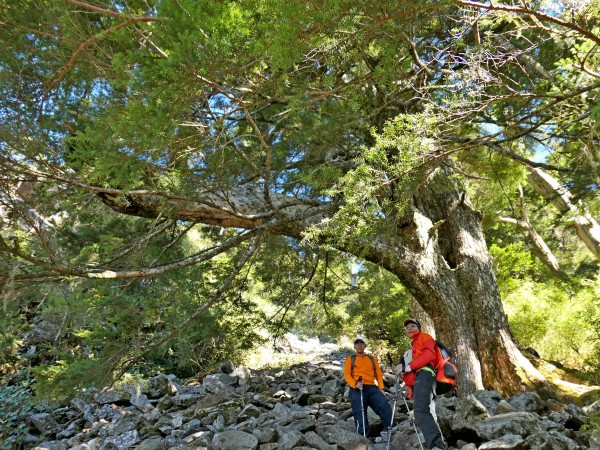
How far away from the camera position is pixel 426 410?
13.7ft

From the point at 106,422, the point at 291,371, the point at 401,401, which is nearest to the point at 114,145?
the point at 401,401

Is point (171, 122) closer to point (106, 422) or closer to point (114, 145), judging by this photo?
point (114, 145)

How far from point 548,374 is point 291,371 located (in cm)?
545

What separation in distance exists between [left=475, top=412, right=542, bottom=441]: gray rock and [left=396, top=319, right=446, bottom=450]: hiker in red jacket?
1.41 feet

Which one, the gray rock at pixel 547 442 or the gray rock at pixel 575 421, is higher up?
the gray rock at pixel 547 442

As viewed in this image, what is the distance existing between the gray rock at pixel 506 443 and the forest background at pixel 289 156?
224 cm

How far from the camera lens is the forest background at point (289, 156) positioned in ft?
11.4

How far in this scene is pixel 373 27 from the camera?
10.9 feet

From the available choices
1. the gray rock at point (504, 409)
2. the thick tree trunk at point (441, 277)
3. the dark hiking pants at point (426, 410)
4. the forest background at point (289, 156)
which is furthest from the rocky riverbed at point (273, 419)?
the forest background at point (289, 156)

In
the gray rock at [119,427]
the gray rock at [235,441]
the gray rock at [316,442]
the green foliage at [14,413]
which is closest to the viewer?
the gray rock at [316,442]

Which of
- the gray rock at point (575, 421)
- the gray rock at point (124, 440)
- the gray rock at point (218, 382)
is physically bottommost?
the gray rock at point (575, 421)

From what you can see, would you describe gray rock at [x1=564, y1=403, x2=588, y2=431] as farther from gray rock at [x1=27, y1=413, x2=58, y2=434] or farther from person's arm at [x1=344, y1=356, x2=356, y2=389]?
gray rock at [x1=27, y1=413, x2=58, y2=434]

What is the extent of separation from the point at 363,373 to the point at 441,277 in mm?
2173

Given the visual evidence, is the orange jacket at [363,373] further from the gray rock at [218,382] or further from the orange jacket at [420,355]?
the gray rock at [218,382]
